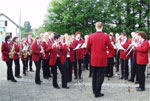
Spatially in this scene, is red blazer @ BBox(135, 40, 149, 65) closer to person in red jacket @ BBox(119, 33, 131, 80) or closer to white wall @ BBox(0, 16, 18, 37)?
person in red jacket @ BBox(119, 33, 131, 80)

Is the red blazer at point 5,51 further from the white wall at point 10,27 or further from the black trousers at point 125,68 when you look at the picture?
the white wall at point 10,27

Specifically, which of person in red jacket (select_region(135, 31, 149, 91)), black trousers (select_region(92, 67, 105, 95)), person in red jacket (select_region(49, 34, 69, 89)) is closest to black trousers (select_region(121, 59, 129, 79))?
person in red jacket (select_region(135, 31, 149, 91))

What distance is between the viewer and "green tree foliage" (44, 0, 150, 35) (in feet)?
79.5

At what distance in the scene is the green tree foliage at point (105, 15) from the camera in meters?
24.2

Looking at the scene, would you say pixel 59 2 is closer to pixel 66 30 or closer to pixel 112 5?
pixel 66 30

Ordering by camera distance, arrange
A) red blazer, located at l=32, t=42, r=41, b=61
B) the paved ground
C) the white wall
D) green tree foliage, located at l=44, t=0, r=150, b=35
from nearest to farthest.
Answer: the paved ground
red blazer, located at l=32, t=42, r=41, b=61
green tree foliage, located at l=44, t=0, r=150, b=35
the white wall

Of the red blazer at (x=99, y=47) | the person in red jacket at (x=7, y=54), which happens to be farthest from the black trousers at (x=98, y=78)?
the person in red jacket at (x=7, y=54)

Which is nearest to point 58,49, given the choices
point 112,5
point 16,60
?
point 16,60

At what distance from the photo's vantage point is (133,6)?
2403 cm

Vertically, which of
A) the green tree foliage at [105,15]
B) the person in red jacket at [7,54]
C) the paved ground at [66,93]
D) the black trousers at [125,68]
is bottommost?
the paved ground at [66,93]

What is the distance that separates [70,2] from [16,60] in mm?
19687

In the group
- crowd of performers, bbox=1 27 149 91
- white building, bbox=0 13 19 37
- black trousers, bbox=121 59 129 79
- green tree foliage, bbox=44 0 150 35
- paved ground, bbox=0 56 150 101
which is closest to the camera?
paved ground, bbox=0 56 150 101

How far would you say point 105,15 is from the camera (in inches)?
995

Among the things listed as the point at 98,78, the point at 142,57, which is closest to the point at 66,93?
the point at 98,78
